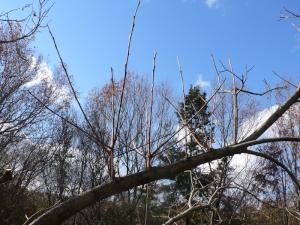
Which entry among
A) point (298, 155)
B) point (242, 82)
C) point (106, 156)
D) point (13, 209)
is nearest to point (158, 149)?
point (106, 156)

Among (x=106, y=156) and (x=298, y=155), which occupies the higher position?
(x=298, y=155)

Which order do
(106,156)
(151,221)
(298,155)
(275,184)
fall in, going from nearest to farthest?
(106,156), (298,155), (275,184), (151,221)

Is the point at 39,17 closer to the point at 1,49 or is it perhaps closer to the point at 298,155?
the point at 1,49

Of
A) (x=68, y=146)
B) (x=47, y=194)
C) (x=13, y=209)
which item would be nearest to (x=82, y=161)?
(x=68, y=146)

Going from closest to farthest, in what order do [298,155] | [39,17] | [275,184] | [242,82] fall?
[242,82] < [39,17] < [298,155] < [275,184]

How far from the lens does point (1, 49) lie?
13.8m

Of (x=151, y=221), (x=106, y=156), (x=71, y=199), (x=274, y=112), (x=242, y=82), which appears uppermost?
(x=151, y=221)

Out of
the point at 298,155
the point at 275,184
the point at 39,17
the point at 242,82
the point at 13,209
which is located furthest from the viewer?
the point at 275,184

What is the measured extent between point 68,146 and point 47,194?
9.04 feet

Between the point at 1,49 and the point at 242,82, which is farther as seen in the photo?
the point at 1,49

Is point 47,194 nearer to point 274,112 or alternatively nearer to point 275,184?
point 275,184

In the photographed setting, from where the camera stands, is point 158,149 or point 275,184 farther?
point 275,184

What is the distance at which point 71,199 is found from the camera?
1.46 metres

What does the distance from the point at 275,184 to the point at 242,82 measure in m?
15.9
